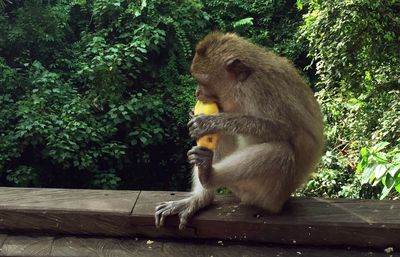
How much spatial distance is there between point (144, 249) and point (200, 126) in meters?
0.59

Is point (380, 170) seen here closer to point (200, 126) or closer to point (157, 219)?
point (200, 126)

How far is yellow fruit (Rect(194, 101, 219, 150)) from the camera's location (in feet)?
7.42

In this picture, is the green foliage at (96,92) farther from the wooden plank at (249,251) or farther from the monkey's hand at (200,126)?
the wooden plank at (249,251)

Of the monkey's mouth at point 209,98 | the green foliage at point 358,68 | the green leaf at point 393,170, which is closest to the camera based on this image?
the monkey's mouth at point 209,98

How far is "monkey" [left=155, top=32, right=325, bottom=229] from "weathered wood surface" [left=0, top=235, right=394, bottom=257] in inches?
4.2

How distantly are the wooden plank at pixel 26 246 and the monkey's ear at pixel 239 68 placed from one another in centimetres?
110

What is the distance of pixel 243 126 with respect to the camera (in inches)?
88.7

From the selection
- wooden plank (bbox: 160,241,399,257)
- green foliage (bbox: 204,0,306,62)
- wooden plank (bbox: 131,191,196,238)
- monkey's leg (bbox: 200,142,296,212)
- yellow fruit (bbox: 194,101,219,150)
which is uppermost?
green foliage (bbox: 204,0,306,62)

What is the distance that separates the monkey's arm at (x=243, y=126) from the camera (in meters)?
2.21

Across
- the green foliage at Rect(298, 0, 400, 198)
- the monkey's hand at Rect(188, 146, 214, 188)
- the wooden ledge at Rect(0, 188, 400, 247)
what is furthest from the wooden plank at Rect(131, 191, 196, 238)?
the green foliage at Rect(298, 0, 400, 198)

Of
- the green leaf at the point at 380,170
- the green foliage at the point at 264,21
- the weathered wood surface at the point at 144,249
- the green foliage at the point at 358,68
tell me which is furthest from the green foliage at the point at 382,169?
the green foliage at the point at 264,21

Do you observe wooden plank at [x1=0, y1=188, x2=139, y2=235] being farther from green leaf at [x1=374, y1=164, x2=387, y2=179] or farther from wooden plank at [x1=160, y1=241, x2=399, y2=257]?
green leaf at [x1=374, y1=164, x2=387, y2=179]

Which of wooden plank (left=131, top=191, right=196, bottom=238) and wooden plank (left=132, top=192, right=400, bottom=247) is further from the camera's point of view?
wooden plank (left=131, top=191, right=196, bottom=238)

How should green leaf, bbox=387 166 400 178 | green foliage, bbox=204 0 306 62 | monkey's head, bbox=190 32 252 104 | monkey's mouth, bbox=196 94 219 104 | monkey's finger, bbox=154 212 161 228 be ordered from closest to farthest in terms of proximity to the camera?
monkey's finger, bbox=154 212 161 228 < monkey's head, bbox=190 32 252 104 < monkey's mouth, bbox=196 94 219 104 < green leaf, bbox=387 166 400 178 < green foliage, bbox=204 0 306 62
